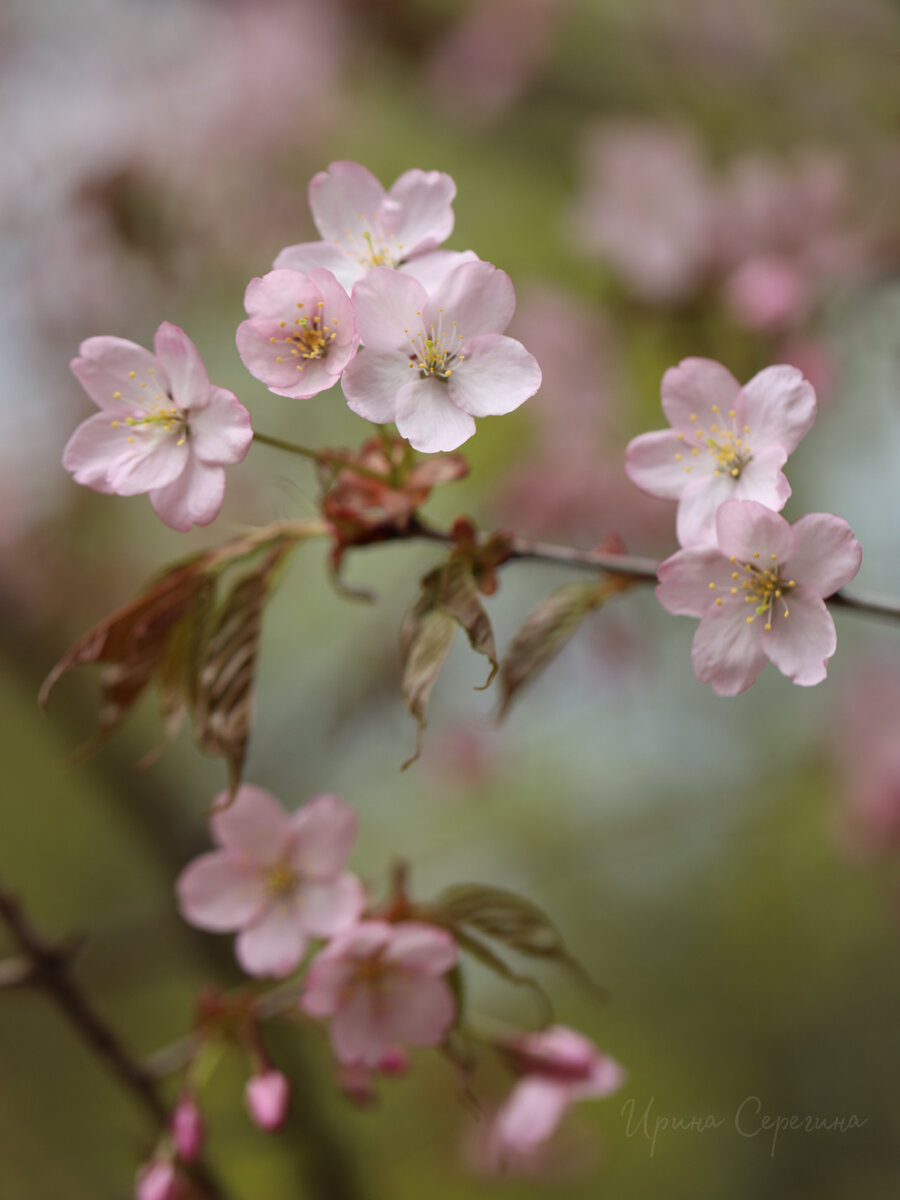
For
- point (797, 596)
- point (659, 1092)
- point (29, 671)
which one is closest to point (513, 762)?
A: point (659, 1092)

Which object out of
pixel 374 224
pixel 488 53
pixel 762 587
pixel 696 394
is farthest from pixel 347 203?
pixel 488 53

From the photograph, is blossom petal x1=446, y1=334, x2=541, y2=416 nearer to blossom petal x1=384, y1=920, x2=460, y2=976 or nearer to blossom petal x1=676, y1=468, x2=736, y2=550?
blossom petal x1=676, y1=468, x2=736, y2=550

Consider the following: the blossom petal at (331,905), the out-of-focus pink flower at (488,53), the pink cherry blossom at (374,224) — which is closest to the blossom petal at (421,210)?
the pink cherry blossom at (374,224)

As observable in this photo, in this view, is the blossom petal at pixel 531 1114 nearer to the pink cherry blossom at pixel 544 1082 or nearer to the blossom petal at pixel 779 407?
→ the pink cherry blossom at pixel 544 1082

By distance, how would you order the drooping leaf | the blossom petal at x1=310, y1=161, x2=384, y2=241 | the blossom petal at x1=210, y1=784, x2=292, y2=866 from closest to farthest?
the drooping leaf < the blossom petal at x1=310, y1=161, x2=384, y2=241 < the blossom petal at x1=210, y1=784, x2=292, y2=866

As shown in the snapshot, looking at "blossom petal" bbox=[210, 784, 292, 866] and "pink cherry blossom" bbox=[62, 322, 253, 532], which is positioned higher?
"pink cherry blossom" bbox=[62, 322, 253, 532]

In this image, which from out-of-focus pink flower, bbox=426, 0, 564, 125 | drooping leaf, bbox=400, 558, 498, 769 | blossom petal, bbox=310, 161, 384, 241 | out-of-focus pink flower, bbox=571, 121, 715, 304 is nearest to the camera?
drooping leaf, bbox=400, 558, 498, 769

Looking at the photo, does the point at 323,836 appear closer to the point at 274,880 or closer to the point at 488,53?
the point at 274,880

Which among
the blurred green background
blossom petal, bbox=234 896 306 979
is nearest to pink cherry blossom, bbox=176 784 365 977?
blossom petal, bbox=234 896 306 979
